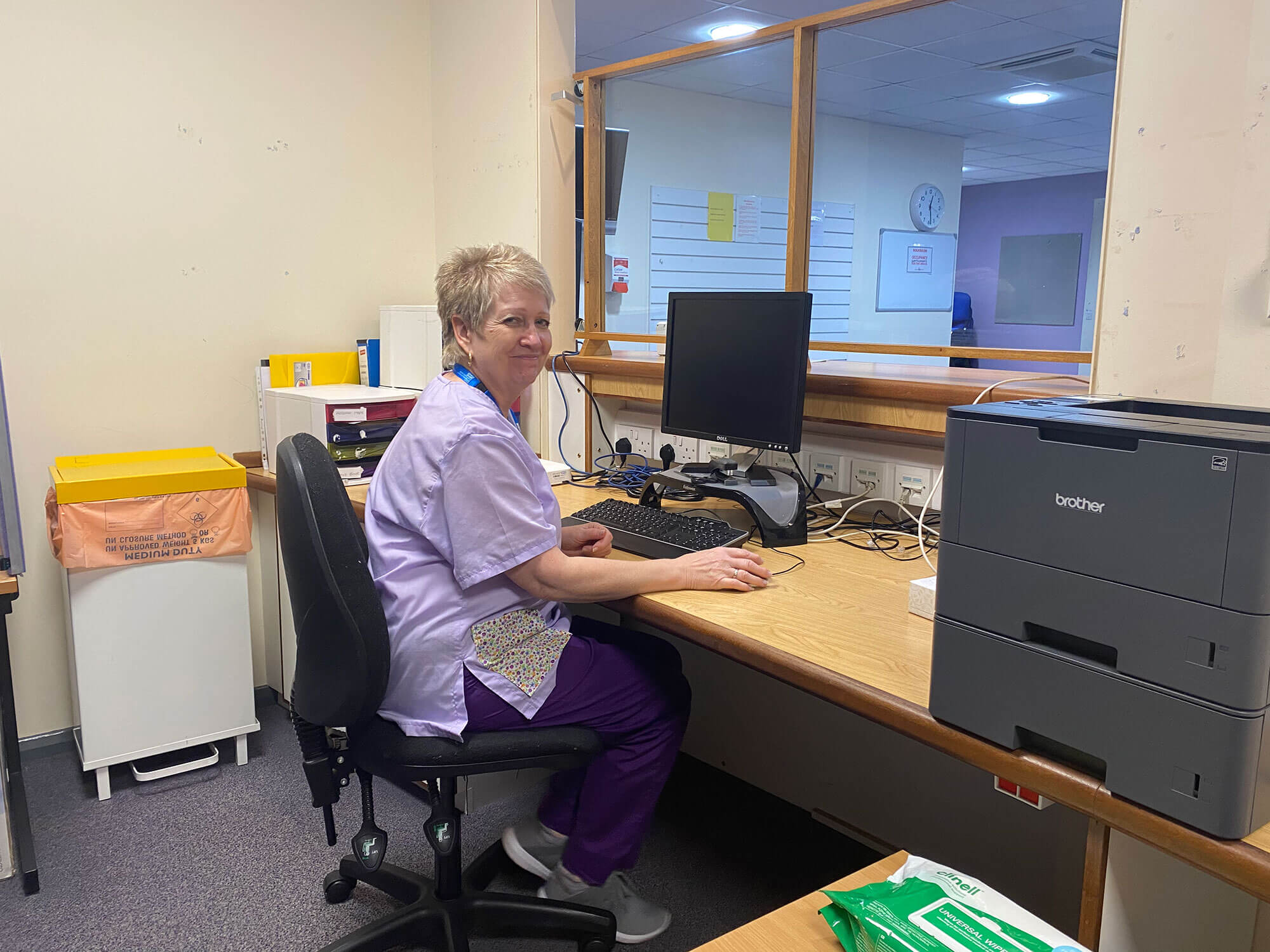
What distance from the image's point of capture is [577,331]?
9.00 ft

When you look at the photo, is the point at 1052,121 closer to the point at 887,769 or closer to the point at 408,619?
the point at 887,769

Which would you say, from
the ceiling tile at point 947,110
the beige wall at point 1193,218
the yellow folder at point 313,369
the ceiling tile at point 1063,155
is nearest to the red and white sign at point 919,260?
the ceiling tile at point 947,110

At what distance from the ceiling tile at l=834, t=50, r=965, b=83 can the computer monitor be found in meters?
3.16

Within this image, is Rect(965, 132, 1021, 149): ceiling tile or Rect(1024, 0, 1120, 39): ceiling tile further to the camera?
Rect(965, 132, 1021, 149): ceiling tile

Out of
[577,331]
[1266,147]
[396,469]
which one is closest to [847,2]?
[577,331]

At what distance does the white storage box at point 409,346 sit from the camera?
273cm

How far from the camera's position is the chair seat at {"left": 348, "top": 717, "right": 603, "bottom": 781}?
1518 millimetres

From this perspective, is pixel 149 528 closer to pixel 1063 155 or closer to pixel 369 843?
pixel 369 843

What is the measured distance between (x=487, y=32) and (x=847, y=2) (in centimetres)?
199

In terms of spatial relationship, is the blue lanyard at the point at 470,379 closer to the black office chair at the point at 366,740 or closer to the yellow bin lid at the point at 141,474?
the black office chair at the point at 366,740

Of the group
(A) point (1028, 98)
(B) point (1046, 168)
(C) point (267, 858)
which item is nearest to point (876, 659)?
(C) point (267, 858)

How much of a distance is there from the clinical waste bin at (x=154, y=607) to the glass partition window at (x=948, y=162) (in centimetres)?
164

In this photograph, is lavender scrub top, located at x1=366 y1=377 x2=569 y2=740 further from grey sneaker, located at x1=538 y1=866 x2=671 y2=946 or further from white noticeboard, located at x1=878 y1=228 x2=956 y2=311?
white noticeboard, located at x1=878 y1=228 x2=956 y2=311

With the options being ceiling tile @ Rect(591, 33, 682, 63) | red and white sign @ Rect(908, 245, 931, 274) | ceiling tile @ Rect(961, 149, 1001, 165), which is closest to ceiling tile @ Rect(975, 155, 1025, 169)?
ceiling tile @ Rect(961, 149, 1001, 165)
